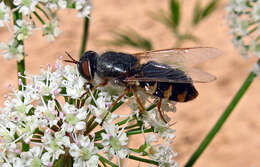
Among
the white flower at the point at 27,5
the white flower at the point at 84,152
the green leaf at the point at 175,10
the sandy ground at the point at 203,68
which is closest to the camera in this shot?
the white flower at the point at 84,152

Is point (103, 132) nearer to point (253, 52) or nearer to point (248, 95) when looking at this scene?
point (253, 52)

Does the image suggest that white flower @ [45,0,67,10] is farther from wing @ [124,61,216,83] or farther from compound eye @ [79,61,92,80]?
wing @ [124,61,216,83]

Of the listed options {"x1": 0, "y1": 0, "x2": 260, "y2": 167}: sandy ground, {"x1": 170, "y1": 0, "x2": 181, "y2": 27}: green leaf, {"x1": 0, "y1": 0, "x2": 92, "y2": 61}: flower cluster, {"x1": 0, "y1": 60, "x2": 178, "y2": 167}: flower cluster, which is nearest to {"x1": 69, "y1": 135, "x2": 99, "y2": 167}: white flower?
{"x1": 0, "y1": 60, "x2": 178, "y2": 167}: flower cluster

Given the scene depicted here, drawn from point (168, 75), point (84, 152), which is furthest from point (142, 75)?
point (84, 152)

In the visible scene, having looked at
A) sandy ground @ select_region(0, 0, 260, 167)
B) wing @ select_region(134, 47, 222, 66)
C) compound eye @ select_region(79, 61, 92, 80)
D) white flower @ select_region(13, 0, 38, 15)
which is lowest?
sandy ground @ select_region(0, 0, 260, 167)

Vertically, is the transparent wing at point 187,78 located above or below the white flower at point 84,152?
above

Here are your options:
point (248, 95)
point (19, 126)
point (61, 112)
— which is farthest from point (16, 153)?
point (248, 95)

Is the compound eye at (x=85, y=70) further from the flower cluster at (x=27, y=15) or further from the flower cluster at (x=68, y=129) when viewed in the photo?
the flower cluster at (x=27, y=15)

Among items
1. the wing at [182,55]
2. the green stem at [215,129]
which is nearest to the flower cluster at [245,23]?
the green stem at [215,129]
